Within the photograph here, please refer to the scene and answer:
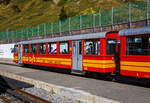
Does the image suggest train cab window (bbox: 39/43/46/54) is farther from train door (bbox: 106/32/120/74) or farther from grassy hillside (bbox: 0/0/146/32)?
grassy hillside (bbox: 0/0/146/32)

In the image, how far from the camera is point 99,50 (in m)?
12.9

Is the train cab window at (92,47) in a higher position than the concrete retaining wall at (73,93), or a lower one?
higher

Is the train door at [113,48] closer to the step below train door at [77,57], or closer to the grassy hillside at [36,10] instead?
the step below train door at [77,57]

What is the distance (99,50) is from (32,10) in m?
60.2

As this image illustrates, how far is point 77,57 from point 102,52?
2398 mm

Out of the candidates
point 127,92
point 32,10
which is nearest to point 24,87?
point 127,92

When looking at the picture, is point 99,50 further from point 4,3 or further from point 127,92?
point 4,3

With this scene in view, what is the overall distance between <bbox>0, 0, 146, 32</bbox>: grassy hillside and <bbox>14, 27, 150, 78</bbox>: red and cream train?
26853 mm

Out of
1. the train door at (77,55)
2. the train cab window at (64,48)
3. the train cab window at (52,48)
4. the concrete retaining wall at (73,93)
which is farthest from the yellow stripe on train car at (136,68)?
the train cab window at (52,48)

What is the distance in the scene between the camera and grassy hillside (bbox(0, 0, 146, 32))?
48.5 meters

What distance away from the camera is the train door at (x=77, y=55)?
1430cm

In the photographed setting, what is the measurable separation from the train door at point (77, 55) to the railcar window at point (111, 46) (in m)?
2.32

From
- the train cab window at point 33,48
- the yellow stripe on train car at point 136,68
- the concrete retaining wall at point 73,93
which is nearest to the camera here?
the concrete retaining wall at point 73,93

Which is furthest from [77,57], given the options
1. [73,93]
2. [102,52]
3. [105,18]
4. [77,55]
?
[105,18]
